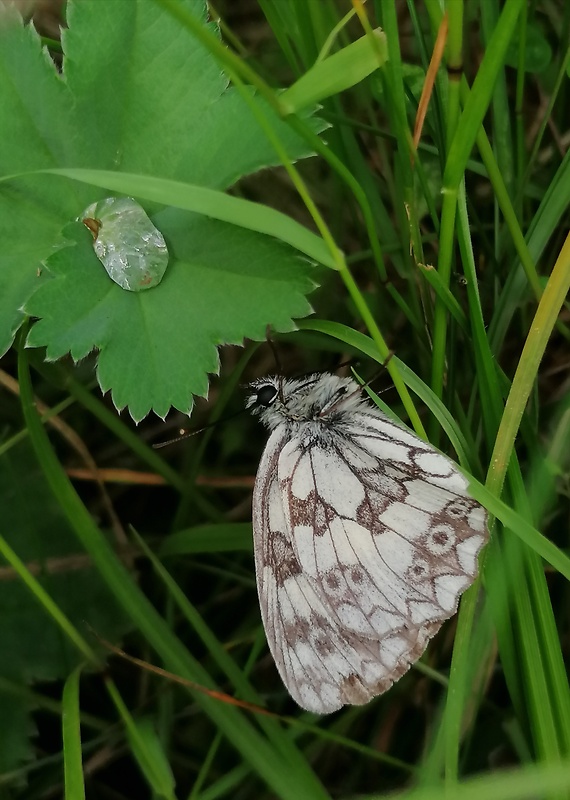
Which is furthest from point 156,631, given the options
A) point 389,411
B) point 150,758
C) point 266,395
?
point 389,411

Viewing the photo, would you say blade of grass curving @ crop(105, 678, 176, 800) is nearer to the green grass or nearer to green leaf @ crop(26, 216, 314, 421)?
the green grass

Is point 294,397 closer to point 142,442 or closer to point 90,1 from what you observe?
point 142,442

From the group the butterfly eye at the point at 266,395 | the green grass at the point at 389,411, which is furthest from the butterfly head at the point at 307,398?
the green grass at the point at 389,411

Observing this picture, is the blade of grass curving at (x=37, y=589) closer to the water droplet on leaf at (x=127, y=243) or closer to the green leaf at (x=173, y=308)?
the green leaf at (x=173, y=308)

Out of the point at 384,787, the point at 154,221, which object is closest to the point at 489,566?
the point at 384,787

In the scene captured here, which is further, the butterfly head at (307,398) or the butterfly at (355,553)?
the butterfly head at (307,398)
